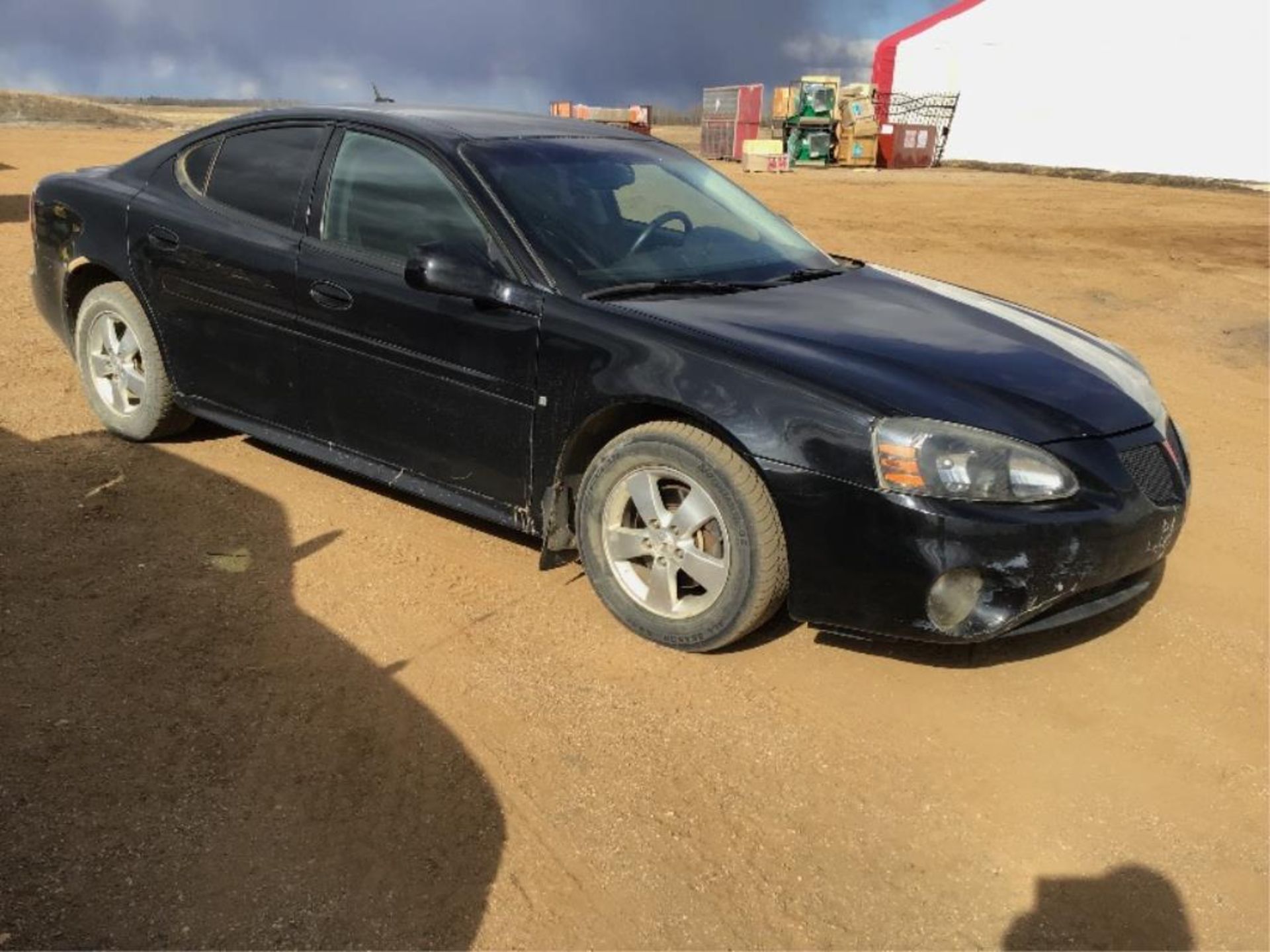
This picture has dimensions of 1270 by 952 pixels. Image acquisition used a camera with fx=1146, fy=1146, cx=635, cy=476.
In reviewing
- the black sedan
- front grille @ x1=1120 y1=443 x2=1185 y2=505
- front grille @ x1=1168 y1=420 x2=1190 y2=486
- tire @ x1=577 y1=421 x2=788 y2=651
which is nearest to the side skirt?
the black sedan

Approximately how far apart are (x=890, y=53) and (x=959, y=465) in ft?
113

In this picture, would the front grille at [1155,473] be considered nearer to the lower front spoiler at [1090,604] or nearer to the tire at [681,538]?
the lower front spoiler at [1090,604]

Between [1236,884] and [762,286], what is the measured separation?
2393mm

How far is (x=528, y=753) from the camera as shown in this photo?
313 cm

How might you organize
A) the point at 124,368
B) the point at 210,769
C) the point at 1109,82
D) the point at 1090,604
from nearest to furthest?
the point at 210,769, the point at 1090,604, the point at 124,368, the point at 1109,82

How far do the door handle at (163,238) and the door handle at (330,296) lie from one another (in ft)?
2.96

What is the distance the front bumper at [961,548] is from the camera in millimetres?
3176

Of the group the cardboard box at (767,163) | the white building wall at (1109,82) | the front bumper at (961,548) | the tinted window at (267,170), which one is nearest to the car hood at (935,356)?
the front bumper at (961,548)

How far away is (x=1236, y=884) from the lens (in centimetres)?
276

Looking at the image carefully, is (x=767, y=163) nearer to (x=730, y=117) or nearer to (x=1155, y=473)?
(x=730, y=117)

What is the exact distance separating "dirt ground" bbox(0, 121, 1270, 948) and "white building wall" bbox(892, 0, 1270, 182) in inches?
1029

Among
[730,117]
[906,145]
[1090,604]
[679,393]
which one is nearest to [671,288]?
[679,393]

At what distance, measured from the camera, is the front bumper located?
3176 millimetres

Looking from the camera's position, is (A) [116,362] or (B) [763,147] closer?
(A) [116,362]
